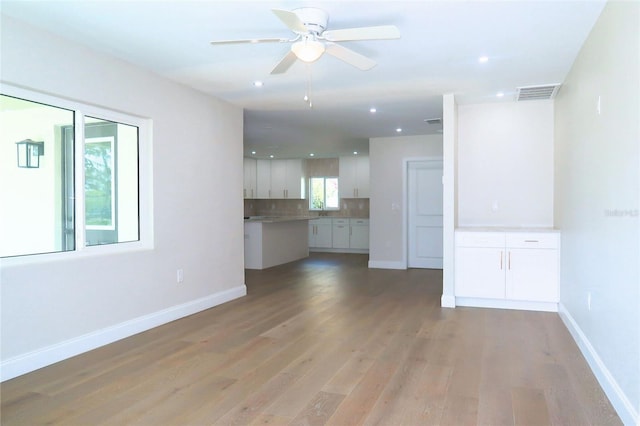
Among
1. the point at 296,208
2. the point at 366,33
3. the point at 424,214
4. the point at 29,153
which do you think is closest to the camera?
the point at 366,33

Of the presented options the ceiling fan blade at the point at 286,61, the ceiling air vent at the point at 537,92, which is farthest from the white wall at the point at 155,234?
the ceiling air vent at the point at 537,92

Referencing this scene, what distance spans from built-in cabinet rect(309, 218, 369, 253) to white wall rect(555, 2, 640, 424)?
21.5 ft

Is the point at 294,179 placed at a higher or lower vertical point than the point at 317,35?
lower

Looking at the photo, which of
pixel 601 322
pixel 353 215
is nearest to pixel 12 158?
pixel 601 322

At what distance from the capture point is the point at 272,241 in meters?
8.17

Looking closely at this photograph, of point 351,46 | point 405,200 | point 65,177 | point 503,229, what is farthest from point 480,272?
point 65,177

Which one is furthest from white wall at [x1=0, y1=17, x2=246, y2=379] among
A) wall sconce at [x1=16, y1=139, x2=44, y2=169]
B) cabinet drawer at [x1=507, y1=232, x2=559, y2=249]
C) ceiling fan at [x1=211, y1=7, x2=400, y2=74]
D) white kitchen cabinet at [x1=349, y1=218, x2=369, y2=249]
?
white kitchen cabinet at [x1=349, y1=218, x2=369, y2=249]

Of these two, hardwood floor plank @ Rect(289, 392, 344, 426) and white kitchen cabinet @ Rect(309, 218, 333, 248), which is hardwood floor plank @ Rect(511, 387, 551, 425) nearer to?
hardwood floor plank @ Rect(289, 392, 344, 426)

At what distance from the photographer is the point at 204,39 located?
128 inches

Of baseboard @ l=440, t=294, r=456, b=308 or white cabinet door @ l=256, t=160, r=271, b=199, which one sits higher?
white cabinet door @ l=256, t=160, r=271, b=199

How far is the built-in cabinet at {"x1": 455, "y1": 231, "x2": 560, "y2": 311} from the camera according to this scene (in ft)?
15.3

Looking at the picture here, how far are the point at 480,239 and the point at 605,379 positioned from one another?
238cm

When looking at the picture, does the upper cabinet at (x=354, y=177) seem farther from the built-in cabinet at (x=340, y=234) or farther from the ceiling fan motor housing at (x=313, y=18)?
the ceiling fan motor housing at (x=313, y=18)

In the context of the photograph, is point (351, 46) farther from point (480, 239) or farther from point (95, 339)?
point (95, 339)
